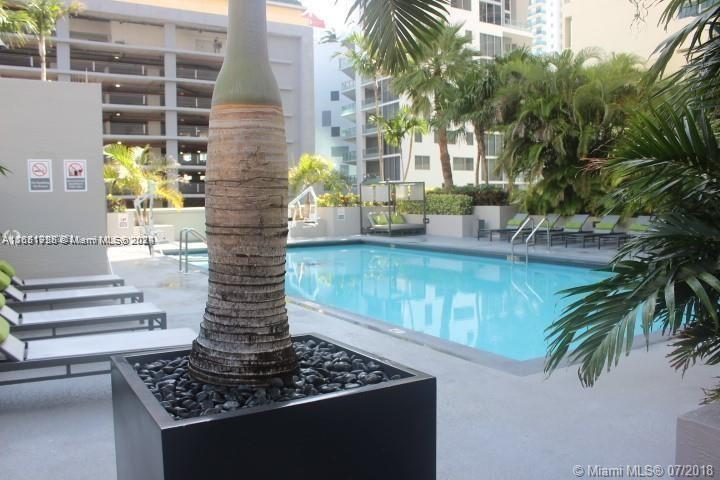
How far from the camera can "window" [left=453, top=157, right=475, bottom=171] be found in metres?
48.7

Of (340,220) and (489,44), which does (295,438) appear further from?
(489,44)

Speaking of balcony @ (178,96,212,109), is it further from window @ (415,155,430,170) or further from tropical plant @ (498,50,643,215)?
tropical plant @ (498,50,643,215)

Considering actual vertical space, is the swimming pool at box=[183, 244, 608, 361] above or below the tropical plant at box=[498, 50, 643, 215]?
below

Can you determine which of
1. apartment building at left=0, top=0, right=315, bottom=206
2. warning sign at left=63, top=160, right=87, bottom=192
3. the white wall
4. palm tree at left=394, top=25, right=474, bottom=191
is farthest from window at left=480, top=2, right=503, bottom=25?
warning sign at left=63, top=160, right=87, bottom=192

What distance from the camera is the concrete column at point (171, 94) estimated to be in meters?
47.2

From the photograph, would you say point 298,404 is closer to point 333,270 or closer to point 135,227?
point 333,270

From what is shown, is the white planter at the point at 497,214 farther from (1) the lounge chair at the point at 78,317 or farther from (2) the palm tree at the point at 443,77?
(1) the lounge chair at the point at 78,317

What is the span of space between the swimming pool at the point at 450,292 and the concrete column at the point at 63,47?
35.3 m

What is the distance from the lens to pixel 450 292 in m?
11.7

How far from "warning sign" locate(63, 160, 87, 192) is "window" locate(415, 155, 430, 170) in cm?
3998

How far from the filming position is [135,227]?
20.1m

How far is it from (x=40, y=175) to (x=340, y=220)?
13676mm

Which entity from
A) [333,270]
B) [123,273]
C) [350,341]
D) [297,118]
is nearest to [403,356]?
[350,341]

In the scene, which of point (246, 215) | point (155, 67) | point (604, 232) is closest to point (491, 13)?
point (155, 67)
